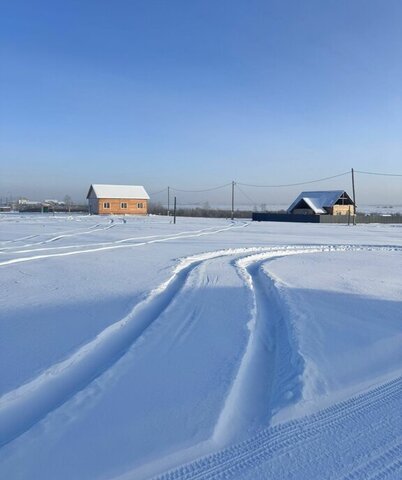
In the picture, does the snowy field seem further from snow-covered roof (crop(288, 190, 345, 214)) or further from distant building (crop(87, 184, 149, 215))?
distant building (crop(87, 184, 149, 215))

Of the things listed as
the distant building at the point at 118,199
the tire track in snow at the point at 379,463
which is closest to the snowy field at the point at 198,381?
the tire track in snow at the point at 379,463

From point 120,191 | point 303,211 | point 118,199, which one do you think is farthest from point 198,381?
point 120,191

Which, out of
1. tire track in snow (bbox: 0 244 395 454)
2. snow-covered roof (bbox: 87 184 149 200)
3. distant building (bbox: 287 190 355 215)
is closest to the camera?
tire track in snow (bbox: 0 244 395 454)

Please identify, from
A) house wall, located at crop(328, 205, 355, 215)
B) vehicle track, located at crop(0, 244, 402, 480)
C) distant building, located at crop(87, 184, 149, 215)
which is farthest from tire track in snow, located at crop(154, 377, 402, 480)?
distant building, located at crop(87, 184, 149, 215)

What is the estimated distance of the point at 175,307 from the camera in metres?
6.12

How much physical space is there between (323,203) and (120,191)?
29836 mm

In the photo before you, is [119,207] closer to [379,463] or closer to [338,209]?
[338,209]

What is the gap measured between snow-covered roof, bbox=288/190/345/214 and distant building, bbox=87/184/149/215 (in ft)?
73.7

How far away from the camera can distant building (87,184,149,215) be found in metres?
58.7

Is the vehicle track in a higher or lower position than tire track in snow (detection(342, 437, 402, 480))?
higher

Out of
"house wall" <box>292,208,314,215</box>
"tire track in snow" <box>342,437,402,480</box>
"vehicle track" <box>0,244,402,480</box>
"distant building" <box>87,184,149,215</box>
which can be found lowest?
"tire track in snow" <box>342,437,402,480</box>

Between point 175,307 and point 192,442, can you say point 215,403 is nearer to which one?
point 192,442

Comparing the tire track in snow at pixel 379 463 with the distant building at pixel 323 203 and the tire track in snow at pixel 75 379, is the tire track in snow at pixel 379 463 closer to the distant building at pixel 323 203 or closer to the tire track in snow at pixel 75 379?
the tire track in snow at pixel 75 379

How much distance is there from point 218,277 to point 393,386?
17.1 ft
